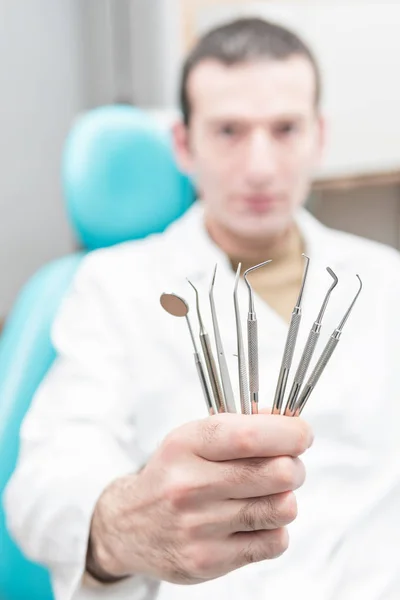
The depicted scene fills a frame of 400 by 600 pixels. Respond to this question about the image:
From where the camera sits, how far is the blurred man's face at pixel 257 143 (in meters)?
0.44

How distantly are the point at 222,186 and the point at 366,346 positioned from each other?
6.0 inches

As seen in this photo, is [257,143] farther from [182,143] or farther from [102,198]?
[102,198]

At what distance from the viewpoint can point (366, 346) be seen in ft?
1.26

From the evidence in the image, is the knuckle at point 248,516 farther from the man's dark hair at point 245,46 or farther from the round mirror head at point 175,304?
the man's dark hair at point 245,46

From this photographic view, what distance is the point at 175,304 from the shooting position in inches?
7.6

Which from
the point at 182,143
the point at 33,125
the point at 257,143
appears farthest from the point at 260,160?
the point at 33,125

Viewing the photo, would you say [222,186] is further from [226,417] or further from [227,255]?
[226,417]

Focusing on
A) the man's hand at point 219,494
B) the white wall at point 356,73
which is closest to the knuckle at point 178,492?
the man's hand at point 219,494

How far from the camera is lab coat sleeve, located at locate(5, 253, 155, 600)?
1.10 ft

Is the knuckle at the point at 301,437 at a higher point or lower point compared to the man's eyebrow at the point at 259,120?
lower

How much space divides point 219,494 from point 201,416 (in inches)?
4.8

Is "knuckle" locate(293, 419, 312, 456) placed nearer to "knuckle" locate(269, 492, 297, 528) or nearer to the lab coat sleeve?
"knuckle" locate(269, 492, 297, 528)

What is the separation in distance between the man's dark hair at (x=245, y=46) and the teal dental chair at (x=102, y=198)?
0.15 metres

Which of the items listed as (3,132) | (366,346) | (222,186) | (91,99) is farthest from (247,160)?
(91,99)
